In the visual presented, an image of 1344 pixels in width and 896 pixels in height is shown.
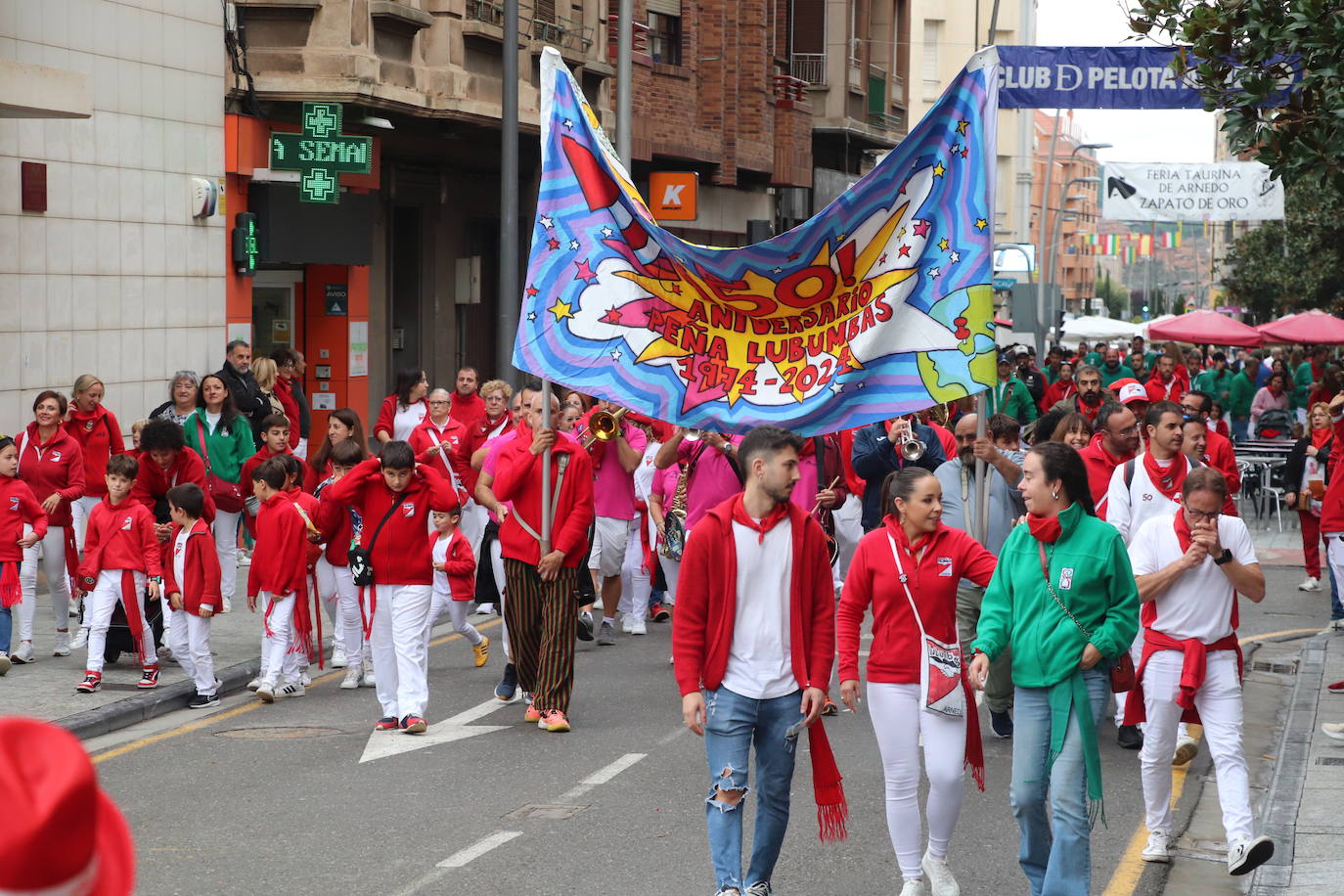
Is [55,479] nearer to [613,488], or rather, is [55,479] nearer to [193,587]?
[193,587]

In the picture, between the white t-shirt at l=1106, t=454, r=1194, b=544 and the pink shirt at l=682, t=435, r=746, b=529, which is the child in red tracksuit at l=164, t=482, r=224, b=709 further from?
the white t-shirt at l=1106, t=454, r=1194, b=544

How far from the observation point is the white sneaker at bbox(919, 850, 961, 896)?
22.1 ft

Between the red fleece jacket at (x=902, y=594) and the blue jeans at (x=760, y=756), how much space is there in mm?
533

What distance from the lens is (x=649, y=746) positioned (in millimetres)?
9609

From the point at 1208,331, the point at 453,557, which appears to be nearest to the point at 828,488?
the point at 453,557

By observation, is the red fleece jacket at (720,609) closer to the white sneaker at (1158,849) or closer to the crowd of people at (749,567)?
the crowd of people at (749,567)

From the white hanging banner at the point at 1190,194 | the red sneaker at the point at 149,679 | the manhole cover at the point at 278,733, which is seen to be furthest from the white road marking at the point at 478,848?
the white hanging banner at the point at 1190,194

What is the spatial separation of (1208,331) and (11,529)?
1015 inches

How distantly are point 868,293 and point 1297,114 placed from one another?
109 inches

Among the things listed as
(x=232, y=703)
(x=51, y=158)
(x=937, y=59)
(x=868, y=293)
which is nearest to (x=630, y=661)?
(x=232, y=703)

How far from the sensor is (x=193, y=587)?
10734mm

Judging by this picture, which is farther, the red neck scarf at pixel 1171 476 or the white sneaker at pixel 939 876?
the red neck scarf at pixel 1171 476

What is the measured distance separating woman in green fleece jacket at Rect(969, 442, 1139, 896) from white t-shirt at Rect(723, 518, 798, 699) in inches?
27.8

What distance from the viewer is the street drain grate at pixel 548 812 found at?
802cm
